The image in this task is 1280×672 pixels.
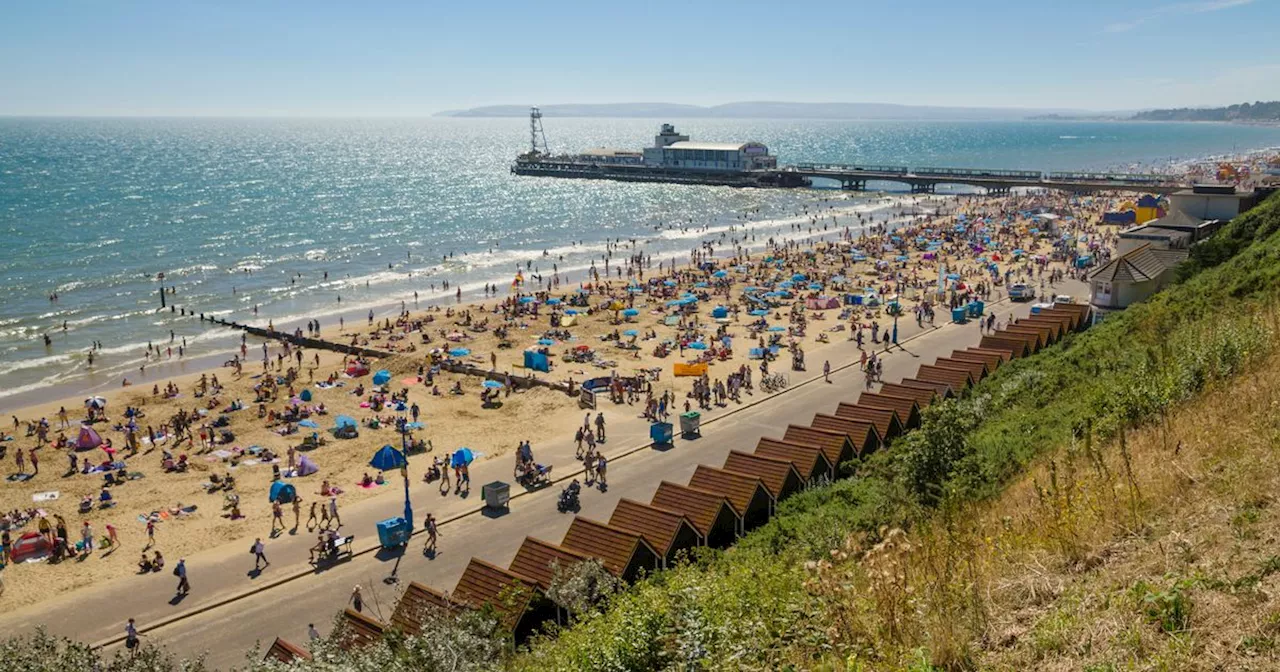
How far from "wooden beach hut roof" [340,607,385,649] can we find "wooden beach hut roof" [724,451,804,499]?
8506mm

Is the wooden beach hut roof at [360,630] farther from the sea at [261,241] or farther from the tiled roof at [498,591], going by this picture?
the sea at [261,241]

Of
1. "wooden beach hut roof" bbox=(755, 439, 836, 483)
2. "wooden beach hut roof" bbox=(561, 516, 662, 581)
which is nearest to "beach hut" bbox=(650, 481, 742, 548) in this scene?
"wooden beach hut roof" bbox=(561, 516, 662, 581)

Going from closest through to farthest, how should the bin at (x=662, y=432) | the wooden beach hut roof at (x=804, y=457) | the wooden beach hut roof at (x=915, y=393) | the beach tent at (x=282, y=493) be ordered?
the wooden beach hut roof at (x=804, y=457) < the wooden beach hut roof at (x=915, y=393) < the beach tent at (x=282, y=493) < the bin at (x=662, y=432)

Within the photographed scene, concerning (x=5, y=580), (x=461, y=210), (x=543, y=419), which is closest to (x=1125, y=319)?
(x=543, y=419)

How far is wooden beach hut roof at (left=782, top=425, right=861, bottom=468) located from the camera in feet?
68.2

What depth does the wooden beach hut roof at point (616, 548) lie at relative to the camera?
15.4 metres

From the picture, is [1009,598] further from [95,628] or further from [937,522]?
[95,628]

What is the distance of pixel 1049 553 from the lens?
26.5 ft

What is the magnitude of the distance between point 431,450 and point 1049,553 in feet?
74.9

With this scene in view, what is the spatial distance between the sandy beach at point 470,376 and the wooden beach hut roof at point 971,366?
7690 mm

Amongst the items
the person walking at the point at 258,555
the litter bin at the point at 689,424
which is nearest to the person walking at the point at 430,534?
the person walking at the point at 258,555

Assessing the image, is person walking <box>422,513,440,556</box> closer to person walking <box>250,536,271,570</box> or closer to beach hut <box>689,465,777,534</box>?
person walking <box>250,536,271,570</box>

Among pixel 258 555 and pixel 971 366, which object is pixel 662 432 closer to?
pixel 971 366

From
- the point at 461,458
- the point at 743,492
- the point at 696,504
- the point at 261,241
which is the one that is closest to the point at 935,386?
the point at 743,492
